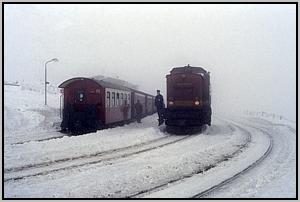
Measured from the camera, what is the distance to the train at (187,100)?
19.0 m

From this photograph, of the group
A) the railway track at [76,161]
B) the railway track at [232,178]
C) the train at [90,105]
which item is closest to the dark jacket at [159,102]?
the train at [90,105]

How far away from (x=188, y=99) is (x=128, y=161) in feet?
27.6

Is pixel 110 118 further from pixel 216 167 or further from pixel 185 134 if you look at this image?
pixel 216 167

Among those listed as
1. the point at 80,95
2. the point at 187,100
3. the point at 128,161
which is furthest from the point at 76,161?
the point at 187,100

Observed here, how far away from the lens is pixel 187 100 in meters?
19.4

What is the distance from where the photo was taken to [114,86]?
1916cm

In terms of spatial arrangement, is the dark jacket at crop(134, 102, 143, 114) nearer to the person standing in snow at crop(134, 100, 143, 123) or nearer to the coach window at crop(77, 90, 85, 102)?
the person standing in snow at crop(134, 100, 143, 123)

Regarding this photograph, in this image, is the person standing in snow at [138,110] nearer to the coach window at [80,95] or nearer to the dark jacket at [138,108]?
the dark jacket at [138,108]

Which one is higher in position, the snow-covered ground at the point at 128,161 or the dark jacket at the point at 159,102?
the dark jacket at the point at 159,102

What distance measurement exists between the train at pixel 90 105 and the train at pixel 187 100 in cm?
282

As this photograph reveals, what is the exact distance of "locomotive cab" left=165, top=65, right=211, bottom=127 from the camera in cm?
1898

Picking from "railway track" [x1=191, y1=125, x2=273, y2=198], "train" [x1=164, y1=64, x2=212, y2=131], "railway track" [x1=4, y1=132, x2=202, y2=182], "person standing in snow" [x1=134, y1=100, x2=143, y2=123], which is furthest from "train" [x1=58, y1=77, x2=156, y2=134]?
"railway track" [x1=191, y1=125, x2=273, y2=198]

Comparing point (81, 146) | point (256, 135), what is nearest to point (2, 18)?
point (81, 146)

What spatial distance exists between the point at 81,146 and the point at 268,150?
23.8 feet
